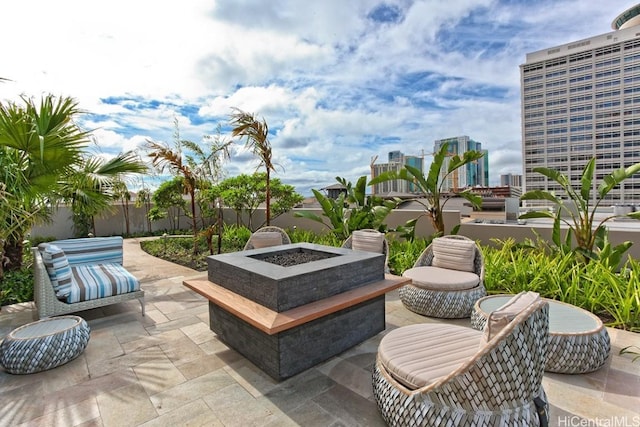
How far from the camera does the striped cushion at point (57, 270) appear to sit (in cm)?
348

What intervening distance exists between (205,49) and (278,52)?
4.98ft

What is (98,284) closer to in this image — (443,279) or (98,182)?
(98,182)

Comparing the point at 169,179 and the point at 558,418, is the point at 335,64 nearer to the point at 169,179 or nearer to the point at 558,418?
the point at 169,179

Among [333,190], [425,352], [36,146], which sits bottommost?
[425,352]

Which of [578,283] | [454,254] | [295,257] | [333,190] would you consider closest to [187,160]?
[333,190]

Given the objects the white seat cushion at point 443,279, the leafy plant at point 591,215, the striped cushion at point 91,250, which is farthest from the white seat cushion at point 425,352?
the striped cushion at point 91,250

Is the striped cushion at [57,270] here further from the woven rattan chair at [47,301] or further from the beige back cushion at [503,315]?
the beige back cushion at [503,315]

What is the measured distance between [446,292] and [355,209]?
3486 mm

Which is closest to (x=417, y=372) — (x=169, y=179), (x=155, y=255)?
(x=155, y=255)

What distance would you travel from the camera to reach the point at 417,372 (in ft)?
5.98

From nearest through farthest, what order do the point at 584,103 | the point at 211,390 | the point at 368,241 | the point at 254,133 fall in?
1. the point at 211,390
2. the point at 368,241
3. the point at 254,133
4. the point at 584,103

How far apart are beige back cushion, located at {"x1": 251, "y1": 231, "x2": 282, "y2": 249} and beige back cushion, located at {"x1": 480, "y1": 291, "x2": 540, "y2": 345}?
4.28 metres

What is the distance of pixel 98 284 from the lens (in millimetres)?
3795

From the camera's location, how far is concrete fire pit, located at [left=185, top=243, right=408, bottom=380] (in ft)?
8.30
